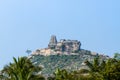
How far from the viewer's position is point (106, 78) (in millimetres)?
59656

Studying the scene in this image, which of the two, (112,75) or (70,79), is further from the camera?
(70,79)

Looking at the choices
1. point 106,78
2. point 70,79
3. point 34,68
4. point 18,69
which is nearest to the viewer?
point 106,78

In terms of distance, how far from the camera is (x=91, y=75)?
66250 mm

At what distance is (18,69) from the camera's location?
64.1 m

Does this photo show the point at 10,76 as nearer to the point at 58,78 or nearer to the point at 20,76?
the point at 20,76

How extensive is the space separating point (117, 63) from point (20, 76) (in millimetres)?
12190

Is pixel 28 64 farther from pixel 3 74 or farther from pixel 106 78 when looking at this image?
pixel 106 78

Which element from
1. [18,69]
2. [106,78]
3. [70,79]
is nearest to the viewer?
[106,78]

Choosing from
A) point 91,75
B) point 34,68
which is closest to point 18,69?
point 34,68

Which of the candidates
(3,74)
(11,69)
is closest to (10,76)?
(11,69)

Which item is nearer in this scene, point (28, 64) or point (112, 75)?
point (112, 75)

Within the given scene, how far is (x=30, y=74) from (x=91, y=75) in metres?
8.02

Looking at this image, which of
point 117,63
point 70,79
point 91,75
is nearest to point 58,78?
point 70,79

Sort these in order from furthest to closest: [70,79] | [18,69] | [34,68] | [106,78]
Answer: [70,79]
[34,68]
[18,69]
[106,78]
